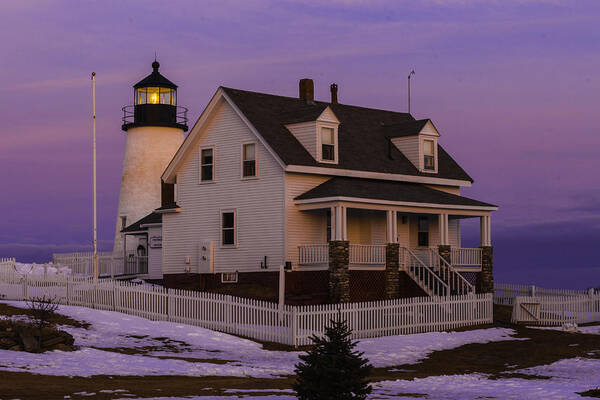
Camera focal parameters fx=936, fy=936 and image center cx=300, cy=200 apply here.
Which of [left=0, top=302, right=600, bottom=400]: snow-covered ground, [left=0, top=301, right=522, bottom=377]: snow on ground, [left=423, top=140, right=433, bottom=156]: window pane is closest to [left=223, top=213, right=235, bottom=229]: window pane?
[left=0, top=301, right=522, bottom=377]: snow on ground

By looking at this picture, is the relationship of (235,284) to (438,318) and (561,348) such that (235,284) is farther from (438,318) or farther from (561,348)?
(561,348)

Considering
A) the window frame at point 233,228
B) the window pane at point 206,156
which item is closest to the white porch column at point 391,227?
the window frame at point 233,228

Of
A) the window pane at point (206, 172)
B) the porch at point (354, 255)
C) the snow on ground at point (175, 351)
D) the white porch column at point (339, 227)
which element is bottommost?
the snow on ground at point (175, 351)

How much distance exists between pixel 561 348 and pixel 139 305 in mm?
15128

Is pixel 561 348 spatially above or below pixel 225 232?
below

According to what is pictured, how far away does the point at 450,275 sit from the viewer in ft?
131

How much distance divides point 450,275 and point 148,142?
18.9 m

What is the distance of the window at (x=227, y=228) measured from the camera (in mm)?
39344

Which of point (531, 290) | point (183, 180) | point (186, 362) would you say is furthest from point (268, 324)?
A: point (531, 290)

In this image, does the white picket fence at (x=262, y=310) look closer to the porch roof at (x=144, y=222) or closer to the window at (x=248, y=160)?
the window at (x=248, y=160)

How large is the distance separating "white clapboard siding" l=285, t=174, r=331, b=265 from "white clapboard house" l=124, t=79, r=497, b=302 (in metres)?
0.04

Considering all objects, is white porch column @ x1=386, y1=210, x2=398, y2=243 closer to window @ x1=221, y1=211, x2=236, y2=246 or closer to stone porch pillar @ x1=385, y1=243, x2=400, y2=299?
stone porch pillar @ x1=385, y1=243, x2=400, y2=299

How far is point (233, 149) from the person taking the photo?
39312 millimetres

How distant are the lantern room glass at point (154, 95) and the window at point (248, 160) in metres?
13.0
